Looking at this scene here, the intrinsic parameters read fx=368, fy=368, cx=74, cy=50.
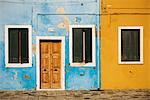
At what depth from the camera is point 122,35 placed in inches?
642

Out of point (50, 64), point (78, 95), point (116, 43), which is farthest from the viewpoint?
point (50, 64)

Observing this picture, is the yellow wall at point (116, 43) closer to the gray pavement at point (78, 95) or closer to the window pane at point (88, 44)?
the gray pavement at point (78, 95)

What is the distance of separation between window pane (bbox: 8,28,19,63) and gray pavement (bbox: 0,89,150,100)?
1486mm

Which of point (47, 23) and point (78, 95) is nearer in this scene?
point (78, 95)

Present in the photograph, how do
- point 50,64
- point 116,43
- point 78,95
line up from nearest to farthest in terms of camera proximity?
1. point 78,95
2. point 116,43
3. point 50,64

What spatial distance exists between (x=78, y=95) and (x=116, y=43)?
9.26ft

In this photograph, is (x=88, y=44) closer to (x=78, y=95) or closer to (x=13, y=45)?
(x=78, y=95)

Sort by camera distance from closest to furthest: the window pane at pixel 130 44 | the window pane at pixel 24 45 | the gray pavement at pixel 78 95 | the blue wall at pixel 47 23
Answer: the gray pavement at pixel 78 95 → the blue wall at pixel 47 23 → the window pane at pixel 24 45 → the window pane at pixel 130 44

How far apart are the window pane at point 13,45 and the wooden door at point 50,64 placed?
110cm

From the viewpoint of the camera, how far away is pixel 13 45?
16.2 metres

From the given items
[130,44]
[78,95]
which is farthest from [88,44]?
[78,95]

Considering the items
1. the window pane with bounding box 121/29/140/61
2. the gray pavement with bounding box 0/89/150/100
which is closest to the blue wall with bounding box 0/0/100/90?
the gray pavement with bounding box 0/89/150/100

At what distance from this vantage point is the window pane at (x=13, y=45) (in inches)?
637

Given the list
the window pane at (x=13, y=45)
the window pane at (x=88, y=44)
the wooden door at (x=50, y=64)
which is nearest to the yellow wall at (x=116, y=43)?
the window pane at (x=88, y=44)
